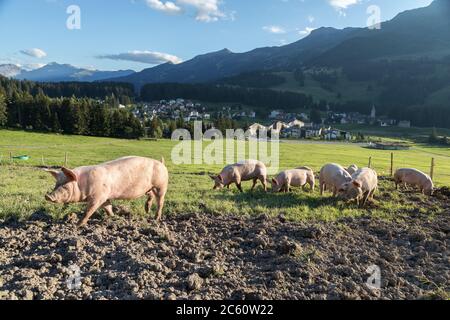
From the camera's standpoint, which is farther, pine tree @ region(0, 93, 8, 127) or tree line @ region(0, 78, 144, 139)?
tree line @ region(0, 78, 144, 139)

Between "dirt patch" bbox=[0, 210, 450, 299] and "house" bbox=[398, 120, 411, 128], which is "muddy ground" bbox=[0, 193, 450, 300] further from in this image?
"house" bbox=[398, 120, 411, 128]

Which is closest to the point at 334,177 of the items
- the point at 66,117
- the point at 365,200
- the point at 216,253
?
the point at 365,200

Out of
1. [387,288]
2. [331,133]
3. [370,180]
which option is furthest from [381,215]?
[331,133]

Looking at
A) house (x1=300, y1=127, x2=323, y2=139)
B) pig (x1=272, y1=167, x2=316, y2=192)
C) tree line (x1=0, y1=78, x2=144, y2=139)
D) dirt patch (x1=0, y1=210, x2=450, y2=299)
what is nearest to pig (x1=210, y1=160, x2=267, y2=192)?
pig (x1=272, y1=167, x2=316, y2=192)

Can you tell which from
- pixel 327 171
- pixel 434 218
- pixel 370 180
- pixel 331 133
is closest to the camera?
pixel 434 218

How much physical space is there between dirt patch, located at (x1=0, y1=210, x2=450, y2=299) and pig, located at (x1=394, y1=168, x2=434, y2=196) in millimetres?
12398

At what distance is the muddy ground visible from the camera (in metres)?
6.30

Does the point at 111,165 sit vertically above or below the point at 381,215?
above

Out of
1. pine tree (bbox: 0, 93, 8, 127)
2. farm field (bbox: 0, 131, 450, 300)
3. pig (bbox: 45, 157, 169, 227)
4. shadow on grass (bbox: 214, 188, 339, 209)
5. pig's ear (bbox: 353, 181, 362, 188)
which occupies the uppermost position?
pine tree (bbox: 0, 93, 8, 127)

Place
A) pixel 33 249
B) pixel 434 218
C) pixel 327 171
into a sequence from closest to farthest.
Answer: pixel 33 249 < pixel 434 218 < pixel 327 171

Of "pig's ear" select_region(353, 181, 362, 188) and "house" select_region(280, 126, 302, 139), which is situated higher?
"pig's ear" select_region(353, 181, 362, 188)

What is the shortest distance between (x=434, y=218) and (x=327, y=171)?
19.0 ft
